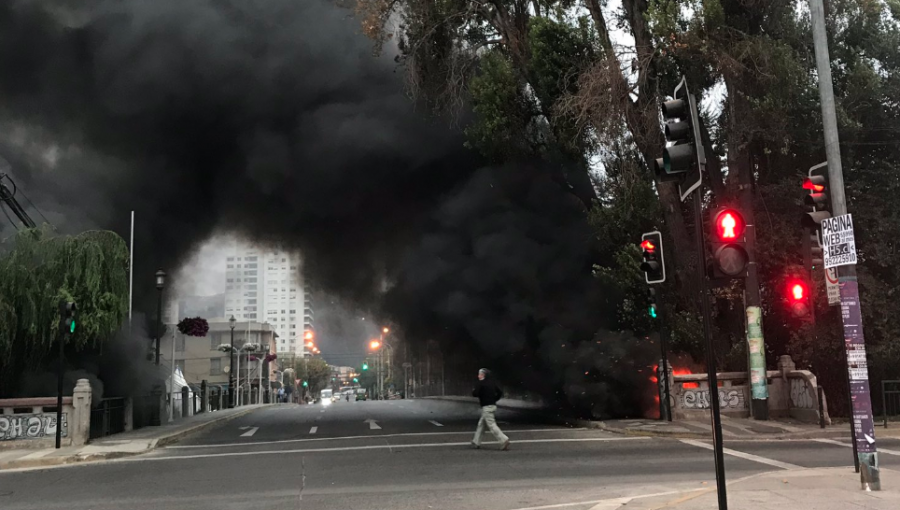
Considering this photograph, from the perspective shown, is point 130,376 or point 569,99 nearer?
point 569,99

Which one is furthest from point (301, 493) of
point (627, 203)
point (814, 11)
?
point (627, 203)

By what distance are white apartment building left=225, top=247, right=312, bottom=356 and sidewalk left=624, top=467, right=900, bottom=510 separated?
69964 millimetres

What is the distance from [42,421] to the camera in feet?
49.9

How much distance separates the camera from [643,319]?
20.0m

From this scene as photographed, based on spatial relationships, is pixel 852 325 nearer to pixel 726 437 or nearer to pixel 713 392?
pixel 713 392

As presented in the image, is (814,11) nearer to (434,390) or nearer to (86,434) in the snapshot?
(86,434)

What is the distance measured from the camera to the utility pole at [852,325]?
7664mm

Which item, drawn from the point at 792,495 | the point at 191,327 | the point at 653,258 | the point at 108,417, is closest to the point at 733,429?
the point at 653,258

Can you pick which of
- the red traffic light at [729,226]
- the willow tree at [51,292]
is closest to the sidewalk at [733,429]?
the red traffic light at [729,226]

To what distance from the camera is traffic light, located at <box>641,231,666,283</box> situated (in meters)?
14.0

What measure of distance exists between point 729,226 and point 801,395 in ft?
39.1

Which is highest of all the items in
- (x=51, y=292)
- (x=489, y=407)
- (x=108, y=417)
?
(x=51, y=292)

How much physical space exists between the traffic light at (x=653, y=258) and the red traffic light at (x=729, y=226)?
7966mm

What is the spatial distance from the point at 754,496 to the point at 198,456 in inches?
390
